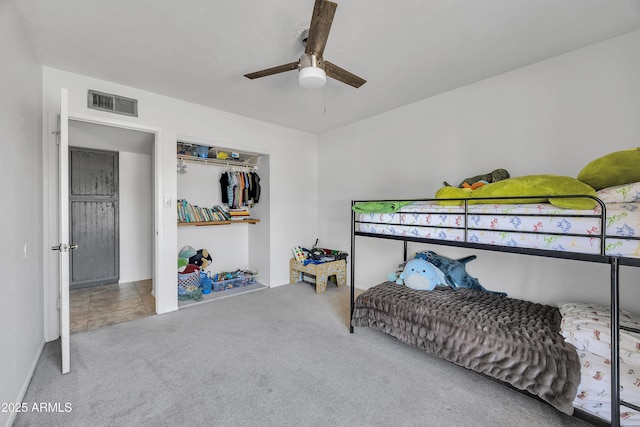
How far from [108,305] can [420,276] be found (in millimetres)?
3796

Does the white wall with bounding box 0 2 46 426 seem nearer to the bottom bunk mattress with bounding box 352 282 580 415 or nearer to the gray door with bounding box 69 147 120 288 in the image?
the gray door with bounding box 69 147 120 288

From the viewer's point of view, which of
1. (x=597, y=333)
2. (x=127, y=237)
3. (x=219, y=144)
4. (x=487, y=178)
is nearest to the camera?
(x=597, y=333)

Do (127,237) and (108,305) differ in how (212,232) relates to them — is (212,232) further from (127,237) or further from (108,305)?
(108,305)

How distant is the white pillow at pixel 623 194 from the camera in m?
1.34

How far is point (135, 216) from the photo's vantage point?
14.9ft

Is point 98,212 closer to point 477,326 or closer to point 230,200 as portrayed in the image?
point 230,200

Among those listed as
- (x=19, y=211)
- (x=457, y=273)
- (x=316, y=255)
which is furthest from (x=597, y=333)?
(x=19, y=211)

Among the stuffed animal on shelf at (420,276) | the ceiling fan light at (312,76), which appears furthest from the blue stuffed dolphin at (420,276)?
the ceiling fan light at (312,76)

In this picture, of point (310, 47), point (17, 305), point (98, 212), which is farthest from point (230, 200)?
point (310, 47)

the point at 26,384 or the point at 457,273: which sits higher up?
the point at 457,273

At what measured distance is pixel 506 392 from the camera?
1.79 meters

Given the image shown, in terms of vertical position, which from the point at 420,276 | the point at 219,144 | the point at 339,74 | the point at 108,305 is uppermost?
the point at 339,74

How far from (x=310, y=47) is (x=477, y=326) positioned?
222 centimetres

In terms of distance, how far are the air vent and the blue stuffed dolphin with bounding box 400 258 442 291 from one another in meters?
3.34
